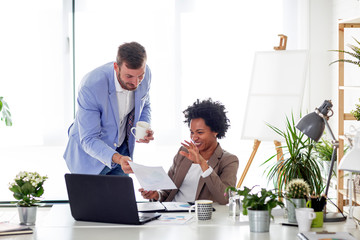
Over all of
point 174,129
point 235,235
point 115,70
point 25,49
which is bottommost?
point 235,235

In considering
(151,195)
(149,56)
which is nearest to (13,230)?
(151,195)

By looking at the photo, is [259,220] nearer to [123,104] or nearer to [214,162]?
[214,162]

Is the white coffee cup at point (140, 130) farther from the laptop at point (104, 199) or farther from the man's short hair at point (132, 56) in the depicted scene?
the laptop at point (104, 199)

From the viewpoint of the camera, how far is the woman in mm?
3303

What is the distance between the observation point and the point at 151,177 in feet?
9.78

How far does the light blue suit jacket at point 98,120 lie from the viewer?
3.46 metres

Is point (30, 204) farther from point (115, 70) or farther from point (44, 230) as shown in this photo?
point (115, 70)

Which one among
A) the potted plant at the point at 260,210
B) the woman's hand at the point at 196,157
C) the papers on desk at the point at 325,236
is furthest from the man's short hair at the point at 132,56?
the papers on desk at the point at 325,236

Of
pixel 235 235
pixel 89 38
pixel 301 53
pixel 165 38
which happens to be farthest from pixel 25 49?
pixel 235 235

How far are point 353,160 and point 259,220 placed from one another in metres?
0.52

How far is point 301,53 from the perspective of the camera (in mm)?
5367

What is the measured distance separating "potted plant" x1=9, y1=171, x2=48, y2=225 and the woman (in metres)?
0.60

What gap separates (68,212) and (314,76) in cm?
381

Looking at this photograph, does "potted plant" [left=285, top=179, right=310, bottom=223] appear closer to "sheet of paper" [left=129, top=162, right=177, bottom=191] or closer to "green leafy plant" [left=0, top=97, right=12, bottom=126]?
"sheet of paper" [left=129, top=162, right=177, bottom=191]
